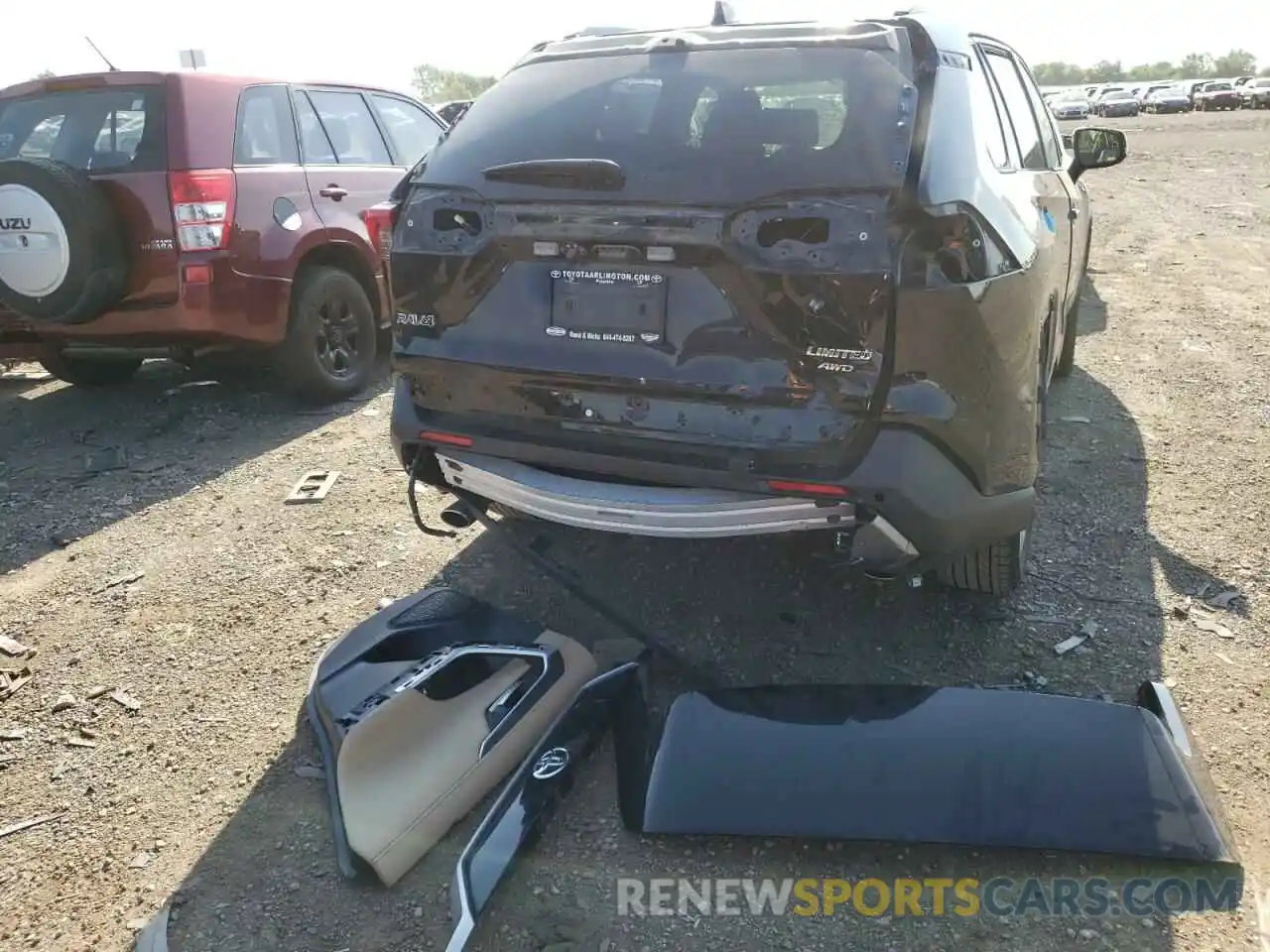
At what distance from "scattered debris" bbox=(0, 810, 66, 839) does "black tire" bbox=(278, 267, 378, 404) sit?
128 inches

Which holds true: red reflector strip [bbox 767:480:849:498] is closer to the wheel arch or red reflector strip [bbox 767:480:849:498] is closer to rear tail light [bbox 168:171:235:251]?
rear tail light [bbox 168:171:235:251]

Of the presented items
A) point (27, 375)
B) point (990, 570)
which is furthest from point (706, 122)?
point (27, 375)

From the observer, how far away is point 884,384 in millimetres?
2416

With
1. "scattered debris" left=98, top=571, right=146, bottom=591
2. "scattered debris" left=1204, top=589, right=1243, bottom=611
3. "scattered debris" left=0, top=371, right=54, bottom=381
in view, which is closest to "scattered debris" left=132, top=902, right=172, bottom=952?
"scattered debris" left=98, top=571, right=146, bottom=591

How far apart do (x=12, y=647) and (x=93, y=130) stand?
2.80m

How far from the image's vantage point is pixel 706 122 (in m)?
2.69

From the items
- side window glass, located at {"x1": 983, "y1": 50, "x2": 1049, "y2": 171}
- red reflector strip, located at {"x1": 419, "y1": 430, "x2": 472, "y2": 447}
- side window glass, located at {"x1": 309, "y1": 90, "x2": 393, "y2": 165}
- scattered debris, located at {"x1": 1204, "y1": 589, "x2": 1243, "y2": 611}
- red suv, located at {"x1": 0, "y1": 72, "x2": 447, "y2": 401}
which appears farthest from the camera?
side window glass, located at {"x1": 309, "y1": 90, "x2": 393, "y2": 165}

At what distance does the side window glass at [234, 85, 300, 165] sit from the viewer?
5180 millimetres

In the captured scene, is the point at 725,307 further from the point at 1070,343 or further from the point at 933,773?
the point at 1070,343

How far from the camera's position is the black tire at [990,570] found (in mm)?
3043

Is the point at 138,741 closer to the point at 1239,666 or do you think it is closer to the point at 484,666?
the point at 484,666

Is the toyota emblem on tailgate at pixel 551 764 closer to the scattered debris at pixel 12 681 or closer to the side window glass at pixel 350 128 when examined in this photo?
the scattered debris at pixel 12 681

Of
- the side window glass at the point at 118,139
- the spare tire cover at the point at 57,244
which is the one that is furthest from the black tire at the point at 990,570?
the side window glass at the point at 118,139

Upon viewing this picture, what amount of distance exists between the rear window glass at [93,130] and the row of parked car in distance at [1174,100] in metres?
46.5
